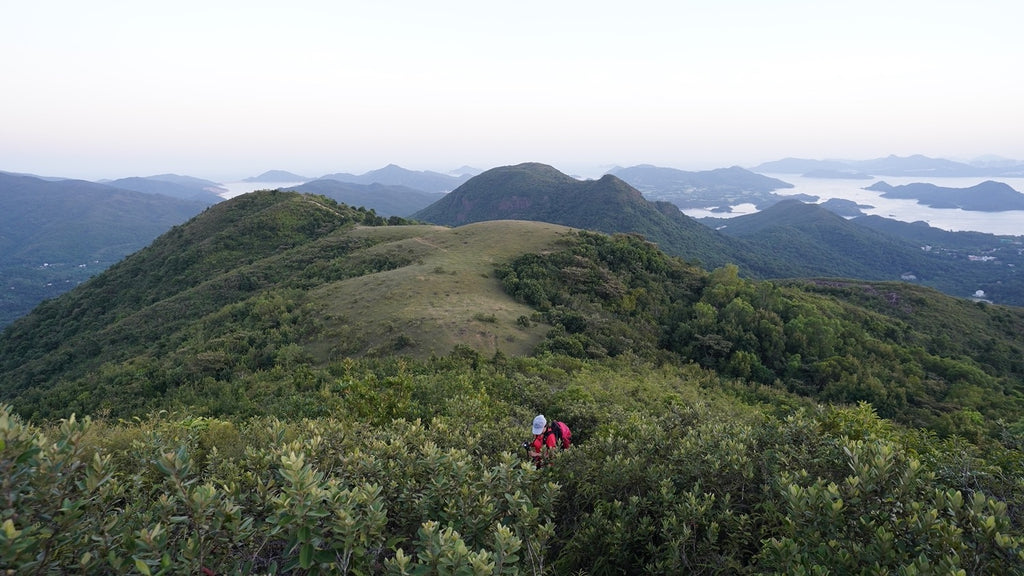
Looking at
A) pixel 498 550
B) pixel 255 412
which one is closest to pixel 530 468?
pixel 498 550

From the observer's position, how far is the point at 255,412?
11484 mm

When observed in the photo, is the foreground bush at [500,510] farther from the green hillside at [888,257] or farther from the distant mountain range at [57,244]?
the distant mountain range at [57,244]

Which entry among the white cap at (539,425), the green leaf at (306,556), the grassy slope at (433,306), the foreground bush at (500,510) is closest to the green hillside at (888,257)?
the grassy slope at (433,306)

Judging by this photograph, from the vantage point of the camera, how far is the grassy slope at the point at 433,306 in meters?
17.1

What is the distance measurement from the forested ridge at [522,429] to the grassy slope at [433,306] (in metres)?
0.59

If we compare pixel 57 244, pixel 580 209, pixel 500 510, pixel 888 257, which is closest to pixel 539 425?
pixel 500 510

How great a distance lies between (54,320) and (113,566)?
4271 cm

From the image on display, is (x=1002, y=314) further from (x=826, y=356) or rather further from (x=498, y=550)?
(x=498, y=550)

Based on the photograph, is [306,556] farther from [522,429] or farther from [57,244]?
[57,244]

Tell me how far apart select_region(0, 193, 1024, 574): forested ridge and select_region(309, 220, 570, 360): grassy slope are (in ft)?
1.94

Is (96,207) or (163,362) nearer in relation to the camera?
(163,362)

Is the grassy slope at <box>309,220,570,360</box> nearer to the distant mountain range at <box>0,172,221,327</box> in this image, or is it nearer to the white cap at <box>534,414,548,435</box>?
the white cap at <box>534,414,548,435</box>

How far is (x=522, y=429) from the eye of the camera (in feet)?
25.7

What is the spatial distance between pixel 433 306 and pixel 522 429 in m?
13.1
